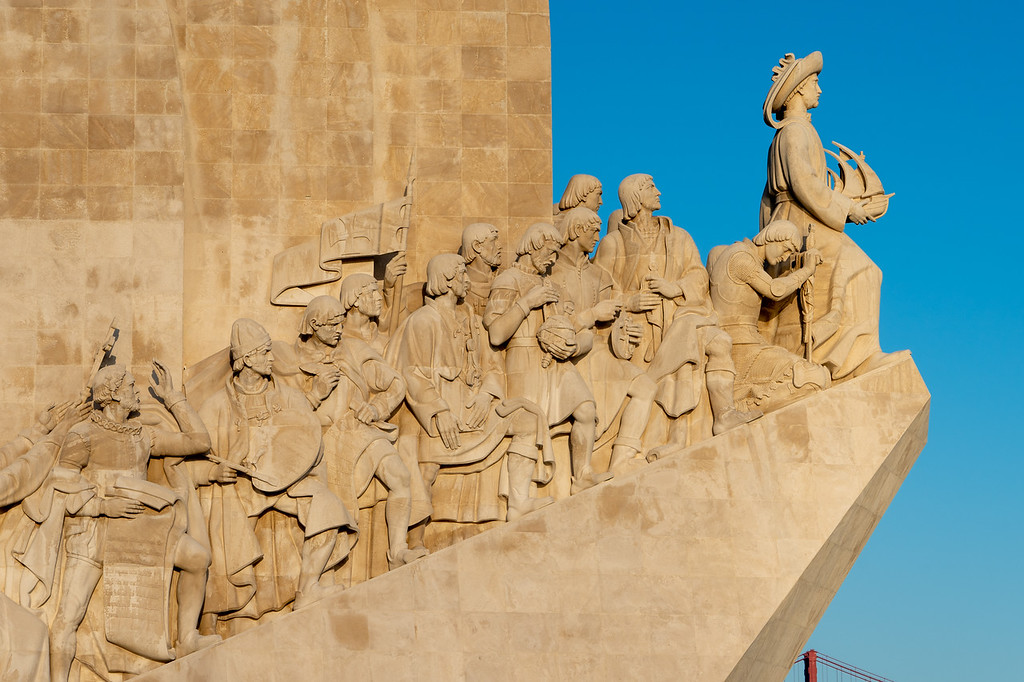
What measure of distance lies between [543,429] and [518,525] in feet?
3.38

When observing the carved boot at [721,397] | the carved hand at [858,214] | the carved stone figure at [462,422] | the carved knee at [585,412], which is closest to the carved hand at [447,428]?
the carved stone figure at [462,422]

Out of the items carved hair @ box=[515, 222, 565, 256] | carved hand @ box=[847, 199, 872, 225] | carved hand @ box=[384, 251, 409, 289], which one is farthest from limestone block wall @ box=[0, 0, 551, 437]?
carved hand @ box=[847, 199, 872, 225]

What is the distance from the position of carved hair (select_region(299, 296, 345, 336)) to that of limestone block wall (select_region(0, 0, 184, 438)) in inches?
51.0

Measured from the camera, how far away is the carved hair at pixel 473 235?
1633cm

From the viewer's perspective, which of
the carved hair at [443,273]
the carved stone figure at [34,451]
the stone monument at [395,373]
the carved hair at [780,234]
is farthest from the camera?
the carved hair at [780,234]

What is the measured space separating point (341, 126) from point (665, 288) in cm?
304

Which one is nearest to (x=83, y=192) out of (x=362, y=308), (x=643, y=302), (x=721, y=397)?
(x=362, y=308)

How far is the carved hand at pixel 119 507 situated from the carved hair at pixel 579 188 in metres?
4.74

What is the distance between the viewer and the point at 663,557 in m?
15.0

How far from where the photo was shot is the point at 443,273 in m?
15.9

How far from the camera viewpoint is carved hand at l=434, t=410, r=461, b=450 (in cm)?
1560

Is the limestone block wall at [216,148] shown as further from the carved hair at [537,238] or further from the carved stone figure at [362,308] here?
the carved hair at [537,238]

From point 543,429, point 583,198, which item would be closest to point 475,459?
point 543,429

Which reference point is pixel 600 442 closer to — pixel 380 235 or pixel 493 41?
pixel 380 235
